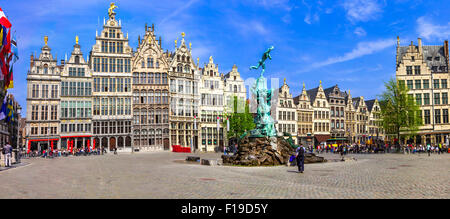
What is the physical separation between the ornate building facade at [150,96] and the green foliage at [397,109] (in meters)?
34.5

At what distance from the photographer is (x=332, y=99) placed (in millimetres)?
75688

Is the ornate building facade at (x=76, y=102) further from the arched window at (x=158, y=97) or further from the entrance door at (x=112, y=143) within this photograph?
the arched window at (x=158, y=97)

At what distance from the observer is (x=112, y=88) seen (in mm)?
57812

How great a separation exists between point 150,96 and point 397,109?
127 ft

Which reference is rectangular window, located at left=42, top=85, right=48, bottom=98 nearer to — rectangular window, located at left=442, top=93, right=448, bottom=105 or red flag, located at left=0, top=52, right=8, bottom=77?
red flag, located at left=0, top=52, right=8, bottom=77

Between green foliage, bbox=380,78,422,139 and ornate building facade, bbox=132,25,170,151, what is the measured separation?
34530mm

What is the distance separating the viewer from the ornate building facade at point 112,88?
186ft

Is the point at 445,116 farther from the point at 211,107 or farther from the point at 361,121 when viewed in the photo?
the point at 211,107

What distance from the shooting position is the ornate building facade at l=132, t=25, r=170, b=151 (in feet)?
192

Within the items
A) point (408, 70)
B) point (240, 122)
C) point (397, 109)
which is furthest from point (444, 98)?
point (240, 122)

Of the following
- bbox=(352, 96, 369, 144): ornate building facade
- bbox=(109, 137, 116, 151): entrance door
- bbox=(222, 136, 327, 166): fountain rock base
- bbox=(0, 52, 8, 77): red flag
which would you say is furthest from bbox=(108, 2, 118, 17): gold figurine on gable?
bbox=(352, 96, 369, 144): ornate building facade

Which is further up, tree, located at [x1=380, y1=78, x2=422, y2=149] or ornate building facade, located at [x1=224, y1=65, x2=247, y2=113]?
ornate building facade, located at [x1=224, y1=65, x2=247, y2=113]
